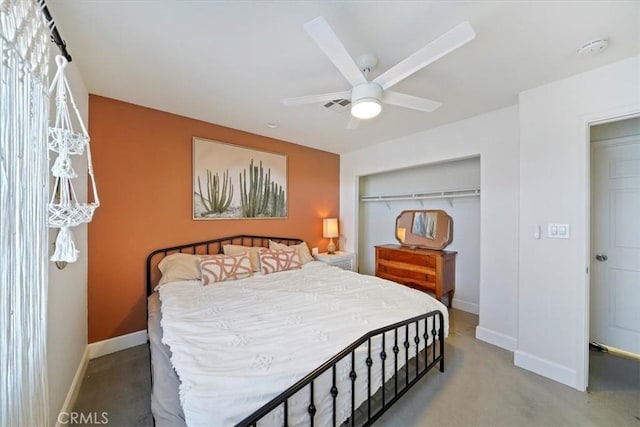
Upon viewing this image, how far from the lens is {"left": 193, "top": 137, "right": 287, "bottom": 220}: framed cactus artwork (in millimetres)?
3100

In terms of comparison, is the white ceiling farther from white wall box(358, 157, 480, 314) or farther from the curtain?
white wall box(358, 157, 480, 314)

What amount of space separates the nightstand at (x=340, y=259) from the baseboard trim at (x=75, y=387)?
2.80 m

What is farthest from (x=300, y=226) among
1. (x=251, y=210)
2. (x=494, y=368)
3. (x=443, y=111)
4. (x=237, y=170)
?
(x=494, y=368)

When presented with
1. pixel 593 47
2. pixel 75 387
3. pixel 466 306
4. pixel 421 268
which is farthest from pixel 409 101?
pixel 75 387

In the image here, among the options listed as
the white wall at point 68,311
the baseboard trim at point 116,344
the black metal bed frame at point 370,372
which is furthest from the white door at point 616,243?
the baseboard trim at point 116,344

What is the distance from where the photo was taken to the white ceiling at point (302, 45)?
4.68 ft

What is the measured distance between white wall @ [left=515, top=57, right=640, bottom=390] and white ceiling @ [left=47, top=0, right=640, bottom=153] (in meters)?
0.17

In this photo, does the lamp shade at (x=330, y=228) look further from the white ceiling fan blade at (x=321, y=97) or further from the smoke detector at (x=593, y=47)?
the smoke detector at (x=593, y=47)

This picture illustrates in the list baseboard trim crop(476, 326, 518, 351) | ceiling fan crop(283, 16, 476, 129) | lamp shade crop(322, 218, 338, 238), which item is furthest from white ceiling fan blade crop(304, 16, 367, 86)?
baseboard trim crop(476, 326, 518, 351)

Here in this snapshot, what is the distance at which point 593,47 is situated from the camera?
173 cm

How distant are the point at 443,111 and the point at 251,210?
2.70m

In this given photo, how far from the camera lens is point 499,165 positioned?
275 centimetres

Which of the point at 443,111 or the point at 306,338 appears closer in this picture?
the point at 306,338

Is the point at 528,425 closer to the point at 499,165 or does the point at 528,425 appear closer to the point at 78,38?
the point at 499,165
